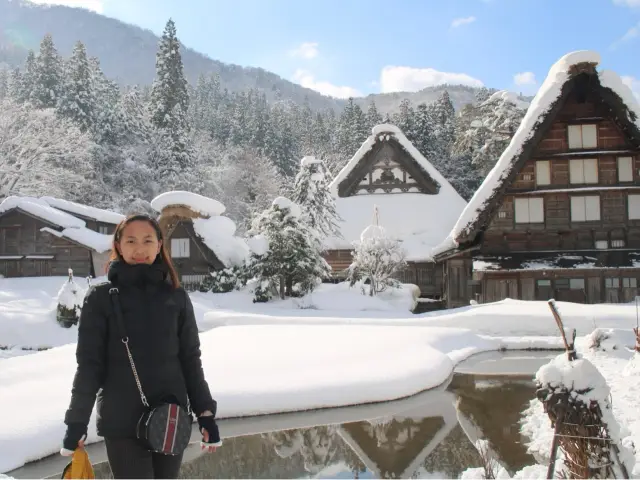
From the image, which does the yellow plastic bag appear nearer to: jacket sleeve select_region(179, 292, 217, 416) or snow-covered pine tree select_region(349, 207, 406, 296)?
jacket sleeve select_region(179, 292, 217, 416)

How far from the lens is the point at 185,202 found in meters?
28.3

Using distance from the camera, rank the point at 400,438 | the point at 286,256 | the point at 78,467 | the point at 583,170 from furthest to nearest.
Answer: the point at 286,256, the point at 583,170, the point at 400,438, the point at 78,467

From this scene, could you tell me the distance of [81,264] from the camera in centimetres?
2875

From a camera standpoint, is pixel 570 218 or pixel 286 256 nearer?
pixel 570 218

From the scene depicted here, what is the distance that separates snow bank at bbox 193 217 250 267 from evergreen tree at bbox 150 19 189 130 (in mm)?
19036

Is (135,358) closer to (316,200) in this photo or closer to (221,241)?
(316,200)

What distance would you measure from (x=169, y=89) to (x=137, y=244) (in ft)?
155

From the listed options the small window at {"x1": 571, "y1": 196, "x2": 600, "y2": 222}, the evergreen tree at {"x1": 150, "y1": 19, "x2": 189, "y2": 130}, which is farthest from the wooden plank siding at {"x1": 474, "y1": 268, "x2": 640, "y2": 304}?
the evergreen tree at {"x1": 150, "y1": 19, "x2": 189, "y2": 130}

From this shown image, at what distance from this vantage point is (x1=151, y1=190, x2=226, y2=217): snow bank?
28.1 meters

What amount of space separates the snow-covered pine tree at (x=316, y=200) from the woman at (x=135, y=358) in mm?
24721

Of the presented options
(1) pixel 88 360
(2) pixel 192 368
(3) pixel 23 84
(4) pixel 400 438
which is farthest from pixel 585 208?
(3) pixel 23 84

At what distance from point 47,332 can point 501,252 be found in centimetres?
1747

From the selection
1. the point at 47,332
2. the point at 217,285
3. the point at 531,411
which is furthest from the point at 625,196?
the point at 47,332

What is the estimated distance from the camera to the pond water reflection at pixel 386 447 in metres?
6.04
